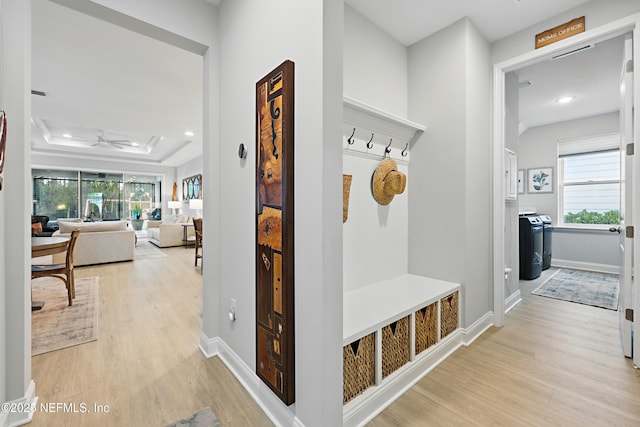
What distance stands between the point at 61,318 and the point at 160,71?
281 centimetres

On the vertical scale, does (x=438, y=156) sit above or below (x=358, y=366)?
above

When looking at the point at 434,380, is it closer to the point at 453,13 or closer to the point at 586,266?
the point at 453,13

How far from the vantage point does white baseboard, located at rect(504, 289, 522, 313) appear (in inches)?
116

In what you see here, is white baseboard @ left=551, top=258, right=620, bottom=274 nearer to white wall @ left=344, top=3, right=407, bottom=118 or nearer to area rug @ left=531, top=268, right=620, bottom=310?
area rug @ left=531, top=268, right=620, bottom=310

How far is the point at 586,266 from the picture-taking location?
15.8 feet

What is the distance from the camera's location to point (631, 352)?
6.60 ft

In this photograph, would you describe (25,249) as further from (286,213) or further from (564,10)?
(564,10)

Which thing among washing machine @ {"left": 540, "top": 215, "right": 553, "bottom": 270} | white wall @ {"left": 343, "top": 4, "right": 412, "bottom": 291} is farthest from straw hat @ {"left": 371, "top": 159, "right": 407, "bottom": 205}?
washing machine @ {"left": 540, "top": 215, "right": 553, "bottom": 270}

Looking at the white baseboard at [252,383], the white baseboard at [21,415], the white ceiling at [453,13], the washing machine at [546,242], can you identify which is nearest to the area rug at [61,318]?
the white baseboard at [21,415]

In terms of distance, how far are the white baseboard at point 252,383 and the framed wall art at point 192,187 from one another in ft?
21.6

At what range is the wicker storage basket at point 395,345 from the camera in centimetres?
165

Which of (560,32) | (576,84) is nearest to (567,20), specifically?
(560,32)

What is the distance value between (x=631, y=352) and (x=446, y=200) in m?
1.66

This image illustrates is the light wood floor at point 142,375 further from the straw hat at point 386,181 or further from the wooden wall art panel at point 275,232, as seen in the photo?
the straw hat at point 386,181
